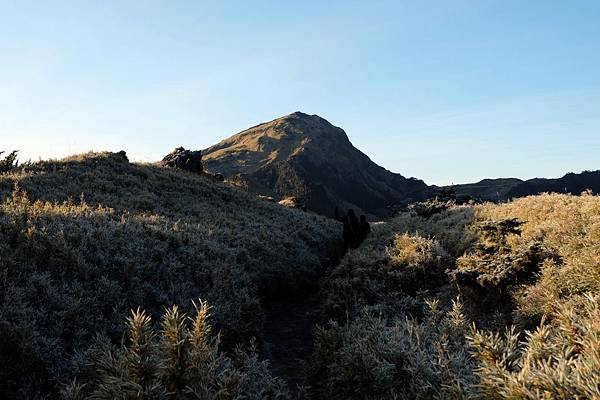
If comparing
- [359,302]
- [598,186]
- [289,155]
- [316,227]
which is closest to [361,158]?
[289,155]

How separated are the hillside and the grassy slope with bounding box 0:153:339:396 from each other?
300ft

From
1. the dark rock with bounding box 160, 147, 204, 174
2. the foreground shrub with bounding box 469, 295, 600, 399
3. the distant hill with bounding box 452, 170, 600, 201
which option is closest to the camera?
the foreground shrub with bounding box 469, 295, 600, 399

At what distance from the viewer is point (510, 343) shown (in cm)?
428

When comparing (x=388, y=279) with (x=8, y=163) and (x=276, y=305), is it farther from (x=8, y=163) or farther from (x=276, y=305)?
(x=8, y=163)

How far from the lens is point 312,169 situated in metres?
151

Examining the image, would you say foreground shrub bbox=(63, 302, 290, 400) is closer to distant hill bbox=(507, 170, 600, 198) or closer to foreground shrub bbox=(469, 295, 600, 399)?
foreground shrub bbox=(469, 295, 600, 399)

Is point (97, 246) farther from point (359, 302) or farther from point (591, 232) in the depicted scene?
point (591, 232)

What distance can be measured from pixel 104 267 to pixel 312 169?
14182 cm

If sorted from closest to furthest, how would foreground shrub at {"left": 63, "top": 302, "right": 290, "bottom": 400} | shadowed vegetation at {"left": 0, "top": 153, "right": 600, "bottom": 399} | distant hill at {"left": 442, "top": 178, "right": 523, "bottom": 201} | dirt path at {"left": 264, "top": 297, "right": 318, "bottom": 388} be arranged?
foreground shrub at {"left": 63, "top": 302, "right": 290, "bottom": 400} → shadowed vegetation at {"left": 0, "top": 153, "right": 600, "bottom": 399} → dirt path at {"left": 264, "top": 297, "right": 318, "bottom": 388} → distant hill at {"left": 442, "top": 178, "right": 523, "bottom": 201}

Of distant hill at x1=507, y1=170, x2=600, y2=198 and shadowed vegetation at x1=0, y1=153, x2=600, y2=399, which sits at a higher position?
distant hill at x1=507, y1=170, x2=600, y2=198

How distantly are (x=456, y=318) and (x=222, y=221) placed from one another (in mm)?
15130

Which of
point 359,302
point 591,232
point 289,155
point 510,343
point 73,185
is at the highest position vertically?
point 289,155

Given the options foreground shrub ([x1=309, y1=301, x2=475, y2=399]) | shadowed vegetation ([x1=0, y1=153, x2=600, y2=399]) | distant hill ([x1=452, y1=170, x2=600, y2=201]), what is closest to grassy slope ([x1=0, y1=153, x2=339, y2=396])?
shadowed vegetation ([x1=0, y1=153, x2=600, y2=399])

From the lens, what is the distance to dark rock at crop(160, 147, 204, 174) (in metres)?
36.2
